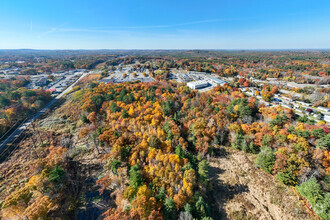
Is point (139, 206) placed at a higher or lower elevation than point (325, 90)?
lower

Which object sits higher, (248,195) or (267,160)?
(267,160)

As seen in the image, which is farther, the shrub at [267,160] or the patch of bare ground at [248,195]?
the shrub at [267,160]

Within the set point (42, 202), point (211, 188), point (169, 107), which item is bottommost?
point (211, 188)

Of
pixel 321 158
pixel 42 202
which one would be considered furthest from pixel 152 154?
pixel 321 158

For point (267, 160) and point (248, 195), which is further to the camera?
point (267, 160)

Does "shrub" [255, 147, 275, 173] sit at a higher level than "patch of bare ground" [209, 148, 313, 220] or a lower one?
higher

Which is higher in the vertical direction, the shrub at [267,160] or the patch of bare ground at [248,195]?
the shrub at [267,160]

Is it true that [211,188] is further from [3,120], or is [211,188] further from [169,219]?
[3,120]

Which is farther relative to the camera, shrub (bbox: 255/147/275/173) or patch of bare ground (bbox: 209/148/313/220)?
shrub (bbox: 255/147/275/173)
